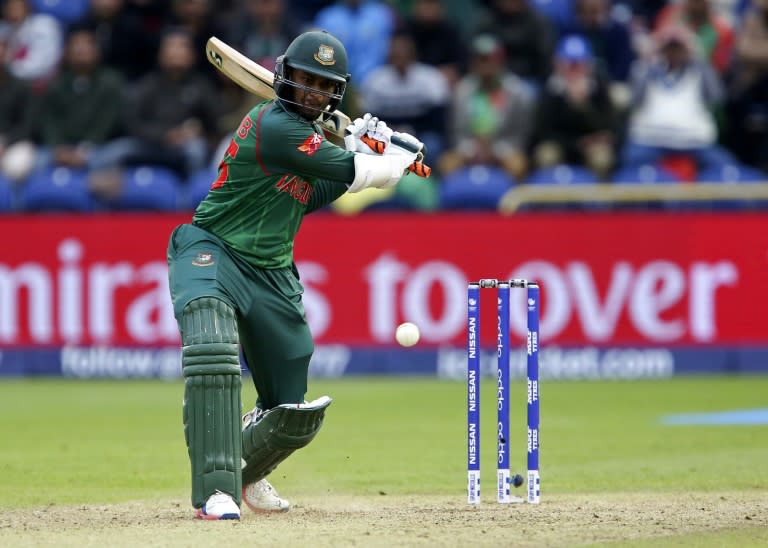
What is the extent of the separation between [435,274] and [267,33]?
3.56 m

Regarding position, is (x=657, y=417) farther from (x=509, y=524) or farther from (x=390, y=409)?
(x=509, y=524)

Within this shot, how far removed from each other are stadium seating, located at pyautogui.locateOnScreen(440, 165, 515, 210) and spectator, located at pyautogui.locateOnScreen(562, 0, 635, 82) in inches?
99.3

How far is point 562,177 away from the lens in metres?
14.3

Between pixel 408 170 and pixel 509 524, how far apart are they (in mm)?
1711

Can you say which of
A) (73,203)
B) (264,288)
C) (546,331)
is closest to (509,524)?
(264,288)

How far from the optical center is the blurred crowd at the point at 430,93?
14.8 metres

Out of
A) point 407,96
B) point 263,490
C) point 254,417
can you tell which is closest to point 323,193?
point 254,417

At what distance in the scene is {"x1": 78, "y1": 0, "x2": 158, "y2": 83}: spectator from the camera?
54.2ft

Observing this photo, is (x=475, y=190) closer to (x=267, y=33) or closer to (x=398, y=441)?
(x=267, y=33)

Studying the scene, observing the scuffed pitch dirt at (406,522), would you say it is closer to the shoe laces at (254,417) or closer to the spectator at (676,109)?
the shoe laces at (254,417)

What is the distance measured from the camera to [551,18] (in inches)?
660

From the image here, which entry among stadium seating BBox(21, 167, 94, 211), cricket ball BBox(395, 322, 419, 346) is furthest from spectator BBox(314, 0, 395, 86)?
cricket ball BBox(395, 322, 419, 346)

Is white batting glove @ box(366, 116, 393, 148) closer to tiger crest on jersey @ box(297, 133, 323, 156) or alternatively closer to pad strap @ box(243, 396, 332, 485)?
tiger crest on jersey @ box(297, 133, 323, 156)

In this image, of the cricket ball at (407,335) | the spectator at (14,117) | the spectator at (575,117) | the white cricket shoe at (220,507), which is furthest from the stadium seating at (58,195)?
the white cricket shoe at (220,507)
